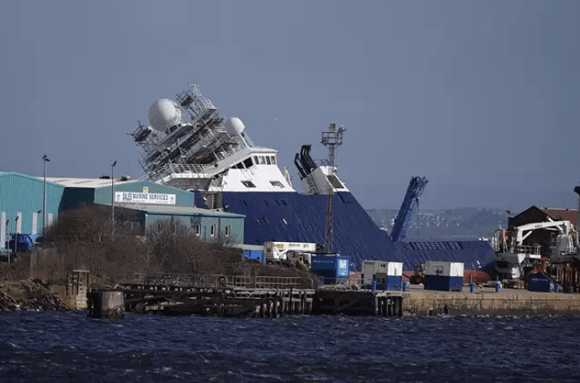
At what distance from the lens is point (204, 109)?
291 ft

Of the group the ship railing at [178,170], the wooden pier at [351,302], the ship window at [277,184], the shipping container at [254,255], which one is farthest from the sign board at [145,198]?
the wooden pier at [351,302]

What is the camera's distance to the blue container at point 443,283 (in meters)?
75.7

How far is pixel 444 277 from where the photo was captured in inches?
2990

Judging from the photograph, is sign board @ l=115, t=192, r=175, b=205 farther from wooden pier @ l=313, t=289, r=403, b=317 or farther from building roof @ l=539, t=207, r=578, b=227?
building roof @ l=539, t=207, r=578, b=227

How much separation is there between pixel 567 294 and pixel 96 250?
28490 mm

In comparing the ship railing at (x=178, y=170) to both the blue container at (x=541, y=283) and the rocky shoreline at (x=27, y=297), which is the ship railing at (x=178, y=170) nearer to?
the blue container at (x=541, y=283)

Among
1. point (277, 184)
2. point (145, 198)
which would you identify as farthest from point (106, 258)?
point (277, 184)

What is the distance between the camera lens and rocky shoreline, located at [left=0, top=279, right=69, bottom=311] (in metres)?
59.4

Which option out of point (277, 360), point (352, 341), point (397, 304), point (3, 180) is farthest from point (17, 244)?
point (277, 360)

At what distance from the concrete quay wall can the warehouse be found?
12.8 m

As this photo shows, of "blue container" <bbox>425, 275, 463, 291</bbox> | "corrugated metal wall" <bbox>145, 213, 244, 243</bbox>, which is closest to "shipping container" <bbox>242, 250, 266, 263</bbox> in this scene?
"corrugated metal wall" <bbox>145, 213, 244, 243</bbox>

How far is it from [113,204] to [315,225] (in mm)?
15591

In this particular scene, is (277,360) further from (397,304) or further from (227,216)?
(227,216)

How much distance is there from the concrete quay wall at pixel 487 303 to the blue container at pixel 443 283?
2.40 feet
